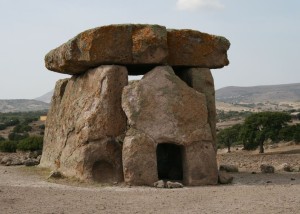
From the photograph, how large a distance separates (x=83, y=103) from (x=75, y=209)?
17.3 ft

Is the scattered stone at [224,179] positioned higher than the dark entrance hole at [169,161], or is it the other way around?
the dark entrance hole at [169,161]

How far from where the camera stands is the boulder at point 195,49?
13.5 meters

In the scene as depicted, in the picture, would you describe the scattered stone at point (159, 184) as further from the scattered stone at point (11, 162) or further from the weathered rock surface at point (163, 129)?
→ the scattered stone at point (11, 162)

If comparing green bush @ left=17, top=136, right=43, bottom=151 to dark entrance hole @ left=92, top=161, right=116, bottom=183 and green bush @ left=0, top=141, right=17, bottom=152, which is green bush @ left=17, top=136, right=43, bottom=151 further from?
dark entrance hole @ left=92, top=161, right=116, bottom=183

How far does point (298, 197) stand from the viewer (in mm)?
9594

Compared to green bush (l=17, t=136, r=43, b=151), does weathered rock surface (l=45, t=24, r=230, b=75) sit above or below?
above

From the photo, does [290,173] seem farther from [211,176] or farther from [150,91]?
[150,91]

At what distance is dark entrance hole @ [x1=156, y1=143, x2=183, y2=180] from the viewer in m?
14.1

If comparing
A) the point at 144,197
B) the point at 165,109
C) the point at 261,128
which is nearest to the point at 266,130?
the point at 261,128

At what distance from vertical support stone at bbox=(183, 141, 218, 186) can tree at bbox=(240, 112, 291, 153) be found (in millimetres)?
18039

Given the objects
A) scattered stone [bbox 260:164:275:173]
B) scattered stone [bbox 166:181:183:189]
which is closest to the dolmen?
scattered stone [bbox 166:181:183:189]

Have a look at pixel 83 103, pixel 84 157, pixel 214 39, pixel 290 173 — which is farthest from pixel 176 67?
pixel 290 173

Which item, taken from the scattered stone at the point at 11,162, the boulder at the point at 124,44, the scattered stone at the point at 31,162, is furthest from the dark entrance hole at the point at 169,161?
the scattered stone at the point at 11,162

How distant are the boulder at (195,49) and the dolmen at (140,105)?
29 millimetres
